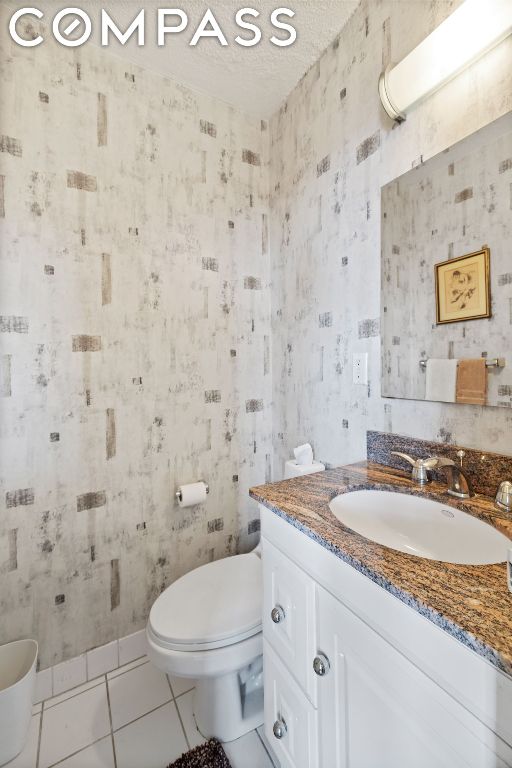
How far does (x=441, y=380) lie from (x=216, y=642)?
40.1 inches

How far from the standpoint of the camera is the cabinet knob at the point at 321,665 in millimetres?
699

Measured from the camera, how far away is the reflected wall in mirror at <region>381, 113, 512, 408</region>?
866 millimetres

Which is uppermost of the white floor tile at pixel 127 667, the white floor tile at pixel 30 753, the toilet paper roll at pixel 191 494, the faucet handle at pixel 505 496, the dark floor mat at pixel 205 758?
the faucet handle at pixel 505 496

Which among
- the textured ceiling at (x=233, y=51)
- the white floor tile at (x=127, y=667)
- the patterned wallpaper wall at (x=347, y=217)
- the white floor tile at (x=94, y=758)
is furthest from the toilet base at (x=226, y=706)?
the textured ceiling at (x=233, y=51)

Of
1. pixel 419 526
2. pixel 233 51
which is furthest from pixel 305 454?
pixel 233 51

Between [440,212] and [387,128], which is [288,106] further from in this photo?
[440,212]

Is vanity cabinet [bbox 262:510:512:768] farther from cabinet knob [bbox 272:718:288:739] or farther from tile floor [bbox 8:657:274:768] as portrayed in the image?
tile floor [bbox 8:657:274:768]

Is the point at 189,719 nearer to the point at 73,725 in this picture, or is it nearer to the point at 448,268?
the point at 73,725

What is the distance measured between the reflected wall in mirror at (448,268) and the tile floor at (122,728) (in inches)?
51.9

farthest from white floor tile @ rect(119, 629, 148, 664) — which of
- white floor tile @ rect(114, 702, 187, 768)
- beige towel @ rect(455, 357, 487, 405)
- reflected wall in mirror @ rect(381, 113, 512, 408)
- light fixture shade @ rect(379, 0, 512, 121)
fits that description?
light fixture shade @ rect(379, 0, 512, 121)

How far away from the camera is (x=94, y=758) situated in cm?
108

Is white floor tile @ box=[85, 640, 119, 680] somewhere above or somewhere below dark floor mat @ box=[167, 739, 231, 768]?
above

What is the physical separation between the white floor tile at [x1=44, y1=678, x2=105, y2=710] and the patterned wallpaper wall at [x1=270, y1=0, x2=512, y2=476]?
3.80 ft

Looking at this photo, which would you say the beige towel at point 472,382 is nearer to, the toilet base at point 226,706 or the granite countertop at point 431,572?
the granite countertop at point 431,572
